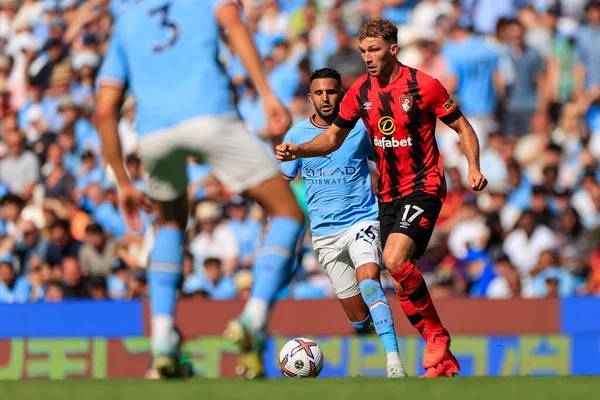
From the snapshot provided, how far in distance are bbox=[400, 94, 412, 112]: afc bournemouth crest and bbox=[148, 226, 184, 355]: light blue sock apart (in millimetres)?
1796

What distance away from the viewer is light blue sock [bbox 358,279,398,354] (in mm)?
8875

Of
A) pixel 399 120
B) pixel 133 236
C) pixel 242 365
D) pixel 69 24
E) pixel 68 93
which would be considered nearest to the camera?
pixel 242 365

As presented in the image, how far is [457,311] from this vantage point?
43.3 ft

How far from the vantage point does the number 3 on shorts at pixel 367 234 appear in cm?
983

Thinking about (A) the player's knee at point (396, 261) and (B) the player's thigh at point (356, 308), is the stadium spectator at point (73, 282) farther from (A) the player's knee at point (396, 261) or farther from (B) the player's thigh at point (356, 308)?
(A) the player's knee at point (396, 261)

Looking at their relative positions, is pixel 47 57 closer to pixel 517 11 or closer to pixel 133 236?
pixel 133 236

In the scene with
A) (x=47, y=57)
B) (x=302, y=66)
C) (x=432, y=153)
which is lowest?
(x=432, y=153)

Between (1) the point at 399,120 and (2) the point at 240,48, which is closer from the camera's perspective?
(2) the point at 240,48

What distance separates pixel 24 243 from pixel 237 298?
11.5ft

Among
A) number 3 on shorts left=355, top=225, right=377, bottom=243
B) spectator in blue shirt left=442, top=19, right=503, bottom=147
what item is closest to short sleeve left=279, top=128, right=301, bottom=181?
number 3 on shorts left=355, top=225, right=377, bottom=243

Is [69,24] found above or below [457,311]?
above

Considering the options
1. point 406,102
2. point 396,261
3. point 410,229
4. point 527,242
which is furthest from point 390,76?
point 527,242

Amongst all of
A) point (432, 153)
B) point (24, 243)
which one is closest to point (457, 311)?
point (432, 153)

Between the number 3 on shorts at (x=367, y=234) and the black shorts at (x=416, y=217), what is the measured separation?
1.15m
